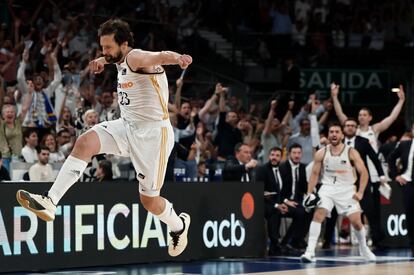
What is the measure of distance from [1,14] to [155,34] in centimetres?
477

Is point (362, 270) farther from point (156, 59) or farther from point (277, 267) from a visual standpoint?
point (156, 59)

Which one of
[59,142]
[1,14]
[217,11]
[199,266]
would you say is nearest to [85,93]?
[59,142]

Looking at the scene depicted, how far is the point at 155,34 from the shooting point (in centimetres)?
2475

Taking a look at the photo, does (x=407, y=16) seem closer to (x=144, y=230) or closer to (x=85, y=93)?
(x=85, y=93)

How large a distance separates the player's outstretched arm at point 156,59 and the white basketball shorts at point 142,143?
31.0 inches

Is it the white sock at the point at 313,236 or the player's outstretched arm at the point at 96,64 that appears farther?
the white sock at the point at 313,236

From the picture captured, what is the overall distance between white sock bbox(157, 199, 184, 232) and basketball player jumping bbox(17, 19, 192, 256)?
32 cm

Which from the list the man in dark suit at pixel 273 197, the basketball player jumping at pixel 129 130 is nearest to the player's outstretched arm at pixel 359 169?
the man in dark suit at pixel 273 197

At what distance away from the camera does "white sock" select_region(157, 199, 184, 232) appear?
39.3ft

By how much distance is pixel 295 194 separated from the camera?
18.2 meters

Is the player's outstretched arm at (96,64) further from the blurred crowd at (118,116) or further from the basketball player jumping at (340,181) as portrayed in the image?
the basketball player jumping at (340,181)

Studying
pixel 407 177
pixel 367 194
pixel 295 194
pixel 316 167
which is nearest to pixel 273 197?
pixel 295 194

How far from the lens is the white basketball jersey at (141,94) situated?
11.0 meters

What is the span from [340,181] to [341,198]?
0.30m
